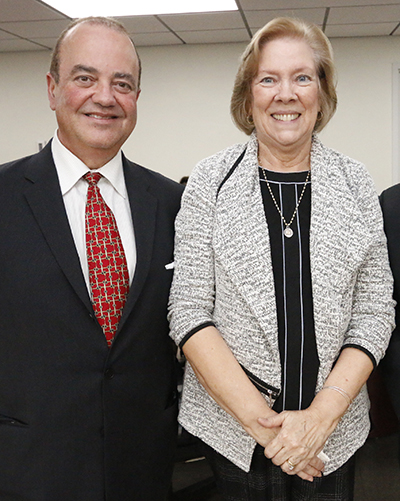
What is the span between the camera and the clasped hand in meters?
1.34

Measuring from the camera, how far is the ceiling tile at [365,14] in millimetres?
4680

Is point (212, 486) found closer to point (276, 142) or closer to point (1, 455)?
point (1, 455)

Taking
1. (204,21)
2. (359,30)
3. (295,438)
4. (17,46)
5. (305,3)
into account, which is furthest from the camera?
(17,46)

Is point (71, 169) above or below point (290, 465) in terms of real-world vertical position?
above

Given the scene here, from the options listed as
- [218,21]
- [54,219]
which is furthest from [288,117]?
[218,21]

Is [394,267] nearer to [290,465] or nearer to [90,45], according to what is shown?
[290,465]

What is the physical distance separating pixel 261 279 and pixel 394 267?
44 cm

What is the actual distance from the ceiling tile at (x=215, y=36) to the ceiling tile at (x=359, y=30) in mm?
904

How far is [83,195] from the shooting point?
5.22 feet

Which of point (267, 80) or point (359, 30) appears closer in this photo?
point (267, 80)

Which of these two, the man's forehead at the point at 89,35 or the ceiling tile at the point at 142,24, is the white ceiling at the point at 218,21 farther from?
the man's forehead at the point at 89,35

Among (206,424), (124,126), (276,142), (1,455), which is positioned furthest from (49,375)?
(276,142)

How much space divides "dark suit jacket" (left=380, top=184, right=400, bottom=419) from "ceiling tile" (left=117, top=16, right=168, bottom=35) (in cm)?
392

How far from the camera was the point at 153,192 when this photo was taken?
1.71 meters
